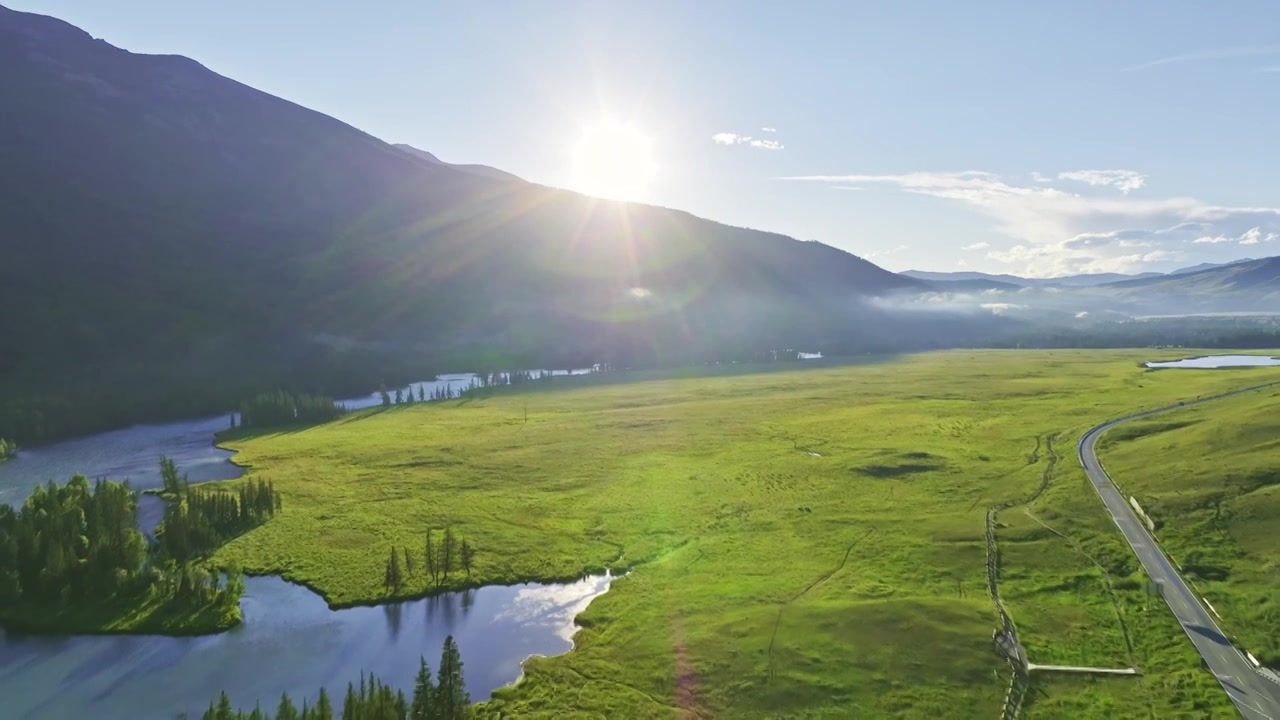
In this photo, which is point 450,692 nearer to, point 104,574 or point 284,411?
point 104,574

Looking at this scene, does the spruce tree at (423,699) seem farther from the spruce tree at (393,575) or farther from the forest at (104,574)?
the forest at (104,574)

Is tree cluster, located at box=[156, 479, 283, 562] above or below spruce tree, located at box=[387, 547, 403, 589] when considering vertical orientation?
above

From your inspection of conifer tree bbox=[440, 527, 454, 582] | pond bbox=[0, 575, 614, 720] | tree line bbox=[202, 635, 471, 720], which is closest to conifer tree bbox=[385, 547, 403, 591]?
pond bbox=[0, 575, 614, 720]

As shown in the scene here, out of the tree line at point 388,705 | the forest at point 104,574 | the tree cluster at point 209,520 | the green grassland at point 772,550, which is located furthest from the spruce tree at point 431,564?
the tree cluster at point 209,520

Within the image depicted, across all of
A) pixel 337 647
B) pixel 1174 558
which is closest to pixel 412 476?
pixel 337 647

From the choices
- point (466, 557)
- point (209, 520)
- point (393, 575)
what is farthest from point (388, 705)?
point (209, 520)

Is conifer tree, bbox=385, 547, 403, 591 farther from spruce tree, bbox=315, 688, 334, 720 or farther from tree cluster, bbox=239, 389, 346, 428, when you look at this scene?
tree cluster, bbox=239, 389, 346, 428
